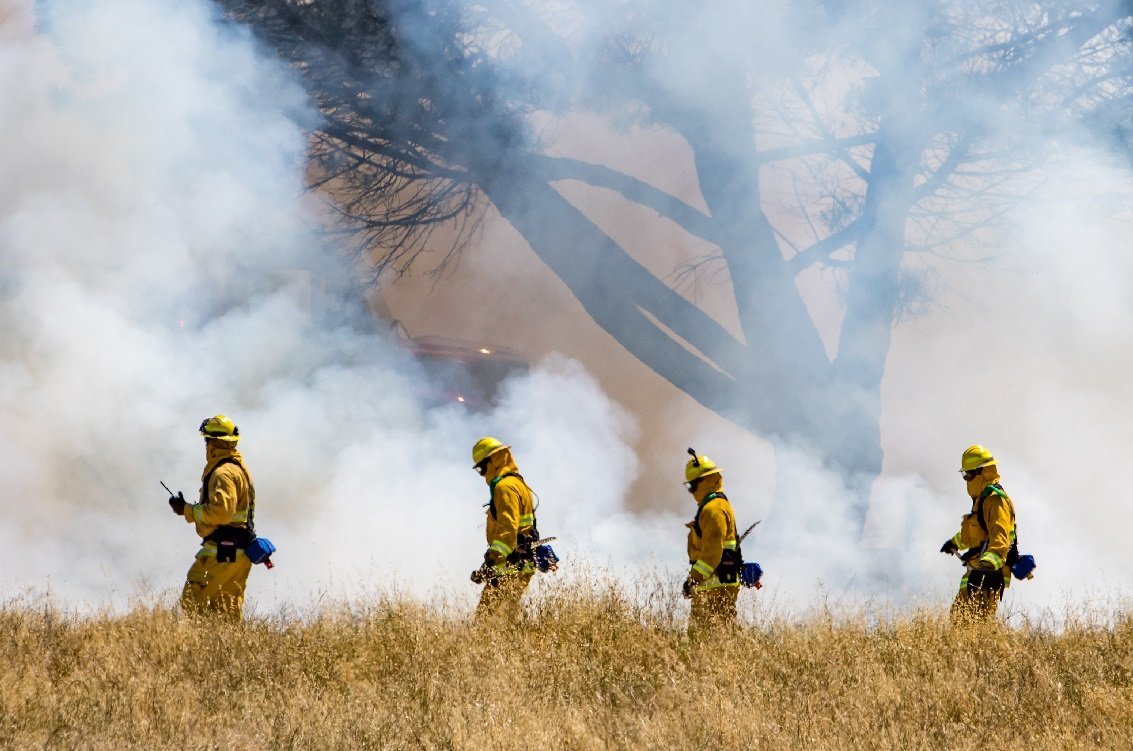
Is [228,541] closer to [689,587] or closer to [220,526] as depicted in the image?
[220,526]

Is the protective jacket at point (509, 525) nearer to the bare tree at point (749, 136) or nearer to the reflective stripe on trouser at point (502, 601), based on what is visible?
the reflective stripe on trouser at point (502, 601)

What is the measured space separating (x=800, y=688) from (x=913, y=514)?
20.2 feet

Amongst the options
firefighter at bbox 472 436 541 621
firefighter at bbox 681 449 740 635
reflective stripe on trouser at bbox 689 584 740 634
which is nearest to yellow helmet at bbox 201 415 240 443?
firefighter at bbox 472 436 541 621

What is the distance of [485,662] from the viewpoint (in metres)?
5.70

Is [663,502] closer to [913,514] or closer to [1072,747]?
[913,514]

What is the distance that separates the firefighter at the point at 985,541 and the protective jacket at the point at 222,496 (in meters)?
3.45

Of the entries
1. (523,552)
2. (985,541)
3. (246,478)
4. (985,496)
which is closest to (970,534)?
(985,541)

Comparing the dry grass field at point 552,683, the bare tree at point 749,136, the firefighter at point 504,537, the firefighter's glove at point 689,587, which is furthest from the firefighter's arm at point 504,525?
the bare tree at point 749,136

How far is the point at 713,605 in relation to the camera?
654cm

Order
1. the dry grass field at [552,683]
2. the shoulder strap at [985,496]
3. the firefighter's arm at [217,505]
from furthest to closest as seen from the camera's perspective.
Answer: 1. the shoulder strap at [985,496]
2. the firefighter's arm at [217,505]
3. the dry grass field at [552,683]

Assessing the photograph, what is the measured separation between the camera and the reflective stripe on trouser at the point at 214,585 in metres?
6.22

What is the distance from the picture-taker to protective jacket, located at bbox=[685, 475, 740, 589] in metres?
6.55

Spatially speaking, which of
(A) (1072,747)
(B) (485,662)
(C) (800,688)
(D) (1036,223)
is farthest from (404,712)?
(D) (1036,223)

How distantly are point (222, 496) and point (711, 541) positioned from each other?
2322mm
